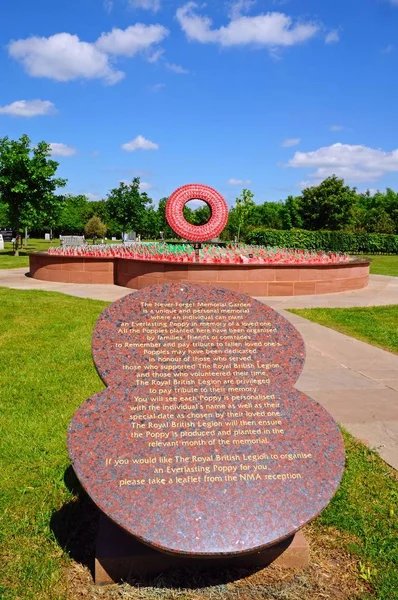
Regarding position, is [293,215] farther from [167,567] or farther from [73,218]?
[167,567]

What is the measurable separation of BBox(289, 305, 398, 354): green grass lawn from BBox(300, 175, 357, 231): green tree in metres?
43.2

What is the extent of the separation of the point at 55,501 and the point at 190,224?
13.6 meters

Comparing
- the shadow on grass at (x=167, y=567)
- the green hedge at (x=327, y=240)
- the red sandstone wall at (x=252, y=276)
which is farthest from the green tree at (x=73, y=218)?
the shadow on grass at (x=167, y=567)

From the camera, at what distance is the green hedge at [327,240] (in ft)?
107

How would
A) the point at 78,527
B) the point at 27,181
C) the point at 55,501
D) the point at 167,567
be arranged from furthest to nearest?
the point at 27,181 < the point at 55,501 < the point at 78,527 < the point at 167,567

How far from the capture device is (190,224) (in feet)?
54.5

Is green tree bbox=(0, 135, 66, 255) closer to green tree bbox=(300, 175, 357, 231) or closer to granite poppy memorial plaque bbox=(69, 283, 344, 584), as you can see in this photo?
granite poppy memorial plaque bbox=(69, 283, 344, 584)

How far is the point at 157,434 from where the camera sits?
2.91 metres

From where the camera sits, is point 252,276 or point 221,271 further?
point 252,276

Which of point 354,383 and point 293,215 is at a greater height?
point 293,215

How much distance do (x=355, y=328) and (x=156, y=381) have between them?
673 centimetres

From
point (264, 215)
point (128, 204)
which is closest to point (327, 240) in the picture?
point (128, 204)

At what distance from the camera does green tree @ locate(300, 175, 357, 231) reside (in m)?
52.1

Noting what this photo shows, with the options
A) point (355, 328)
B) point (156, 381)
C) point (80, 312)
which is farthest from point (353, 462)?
point (80, 312)
